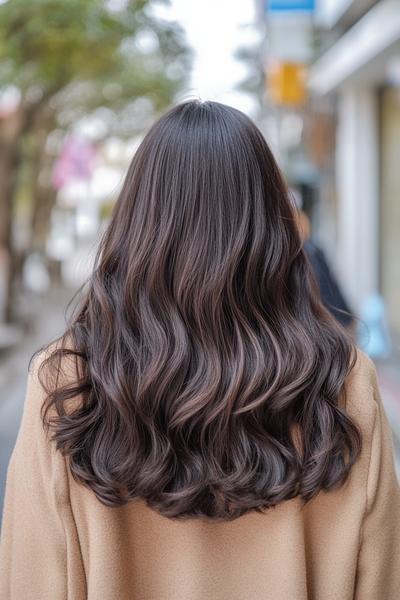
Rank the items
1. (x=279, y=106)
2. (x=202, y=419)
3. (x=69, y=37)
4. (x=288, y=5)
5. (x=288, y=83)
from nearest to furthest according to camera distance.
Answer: (x=202, y=419)
(x=69, y=37)
(x=288, y=5)
(x=288, y=83)
(x=279, y=106)

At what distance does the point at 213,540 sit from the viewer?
1.75 m

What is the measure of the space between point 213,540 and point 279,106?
13.3m

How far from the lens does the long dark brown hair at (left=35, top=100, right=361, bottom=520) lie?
1.67 m

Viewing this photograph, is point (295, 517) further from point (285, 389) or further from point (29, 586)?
point (29, 586)

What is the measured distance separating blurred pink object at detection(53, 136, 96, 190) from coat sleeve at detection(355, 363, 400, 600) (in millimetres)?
24009

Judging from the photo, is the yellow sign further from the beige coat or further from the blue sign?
the beige coat

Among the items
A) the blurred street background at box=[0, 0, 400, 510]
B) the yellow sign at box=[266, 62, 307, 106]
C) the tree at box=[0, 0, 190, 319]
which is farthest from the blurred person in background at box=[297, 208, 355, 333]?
the yellow sign at box=[266, 62, 307, 106]

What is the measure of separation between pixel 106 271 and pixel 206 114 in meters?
0.38

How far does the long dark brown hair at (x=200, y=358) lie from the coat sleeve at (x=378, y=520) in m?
0.07

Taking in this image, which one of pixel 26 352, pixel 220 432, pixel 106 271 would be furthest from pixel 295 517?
pixel 26 352

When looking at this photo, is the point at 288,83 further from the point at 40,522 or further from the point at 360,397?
the point at 40,522

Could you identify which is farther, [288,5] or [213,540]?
[288,5]

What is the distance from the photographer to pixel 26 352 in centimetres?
1341

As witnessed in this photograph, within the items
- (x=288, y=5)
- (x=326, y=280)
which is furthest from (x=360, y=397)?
(x=288, y=5)
